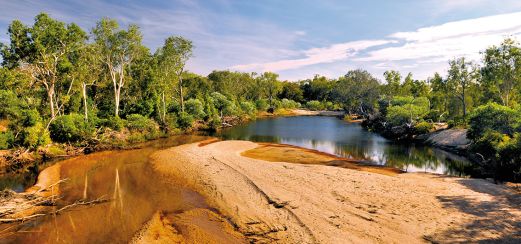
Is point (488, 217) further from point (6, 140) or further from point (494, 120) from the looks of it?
point (6, 140)

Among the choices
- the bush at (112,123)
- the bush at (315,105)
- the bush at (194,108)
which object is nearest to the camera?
the bush at (112,123)

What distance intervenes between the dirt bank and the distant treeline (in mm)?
8763

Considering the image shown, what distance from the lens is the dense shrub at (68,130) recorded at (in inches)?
1391

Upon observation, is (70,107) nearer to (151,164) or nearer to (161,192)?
(151,164)

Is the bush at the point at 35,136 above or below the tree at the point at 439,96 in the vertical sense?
below

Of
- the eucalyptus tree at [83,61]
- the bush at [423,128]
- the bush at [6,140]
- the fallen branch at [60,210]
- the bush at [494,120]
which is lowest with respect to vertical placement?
the fallen branch at [60,210]

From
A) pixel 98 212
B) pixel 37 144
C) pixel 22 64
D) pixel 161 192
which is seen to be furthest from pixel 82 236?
pixel 22 64

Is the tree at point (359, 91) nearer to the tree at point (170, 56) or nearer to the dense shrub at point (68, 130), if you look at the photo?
the tree at point (170, 56)

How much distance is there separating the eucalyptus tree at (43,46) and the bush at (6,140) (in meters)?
4.82

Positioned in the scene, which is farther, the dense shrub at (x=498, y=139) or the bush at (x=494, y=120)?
the bush at (x=494, y=120)

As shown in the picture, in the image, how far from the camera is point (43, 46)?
33.8 m

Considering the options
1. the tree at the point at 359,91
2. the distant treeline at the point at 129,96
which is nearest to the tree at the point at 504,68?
the distant treeline at the point at 129,96

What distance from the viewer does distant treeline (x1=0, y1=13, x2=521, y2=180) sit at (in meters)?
32.2

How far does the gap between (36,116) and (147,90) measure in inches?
869
